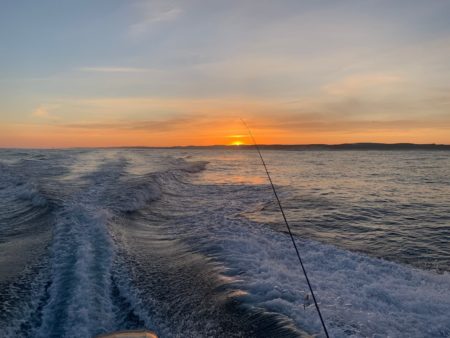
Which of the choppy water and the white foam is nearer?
the white foam

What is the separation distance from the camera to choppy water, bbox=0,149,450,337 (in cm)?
532

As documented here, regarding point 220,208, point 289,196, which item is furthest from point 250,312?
point 289,196

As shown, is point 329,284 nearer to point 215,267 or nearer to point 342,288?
point 342,288

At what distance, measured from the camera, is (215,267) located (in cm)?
758

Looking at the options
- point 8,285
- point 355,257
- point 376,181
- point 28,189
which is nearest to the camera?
point 8,285

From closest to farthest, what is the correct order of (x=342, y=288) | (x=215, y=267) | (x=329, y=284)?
(x=342, y=288) → (x=329, y=284) → (x=215, y=267)

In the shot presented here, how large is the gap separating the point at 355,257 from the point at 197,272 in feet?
11.5

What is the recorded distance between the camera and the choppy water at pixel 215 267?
5.32 m

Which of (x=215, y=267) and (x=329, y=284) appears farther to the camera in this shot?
(x=215, y=267)

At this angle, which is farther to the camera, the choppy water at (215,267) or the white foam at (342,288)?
the choppy water at (215,267)

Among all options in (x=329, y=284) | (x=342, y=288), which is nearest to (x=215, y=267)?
(x=329, y=284)

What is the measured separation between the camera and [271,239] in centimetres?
980

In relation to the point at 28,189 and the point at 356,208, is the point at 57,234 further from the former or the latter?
the point at 356,208

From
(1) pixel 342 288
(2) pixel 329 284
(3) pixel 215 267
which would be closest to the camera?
(1) pixel 342 288
